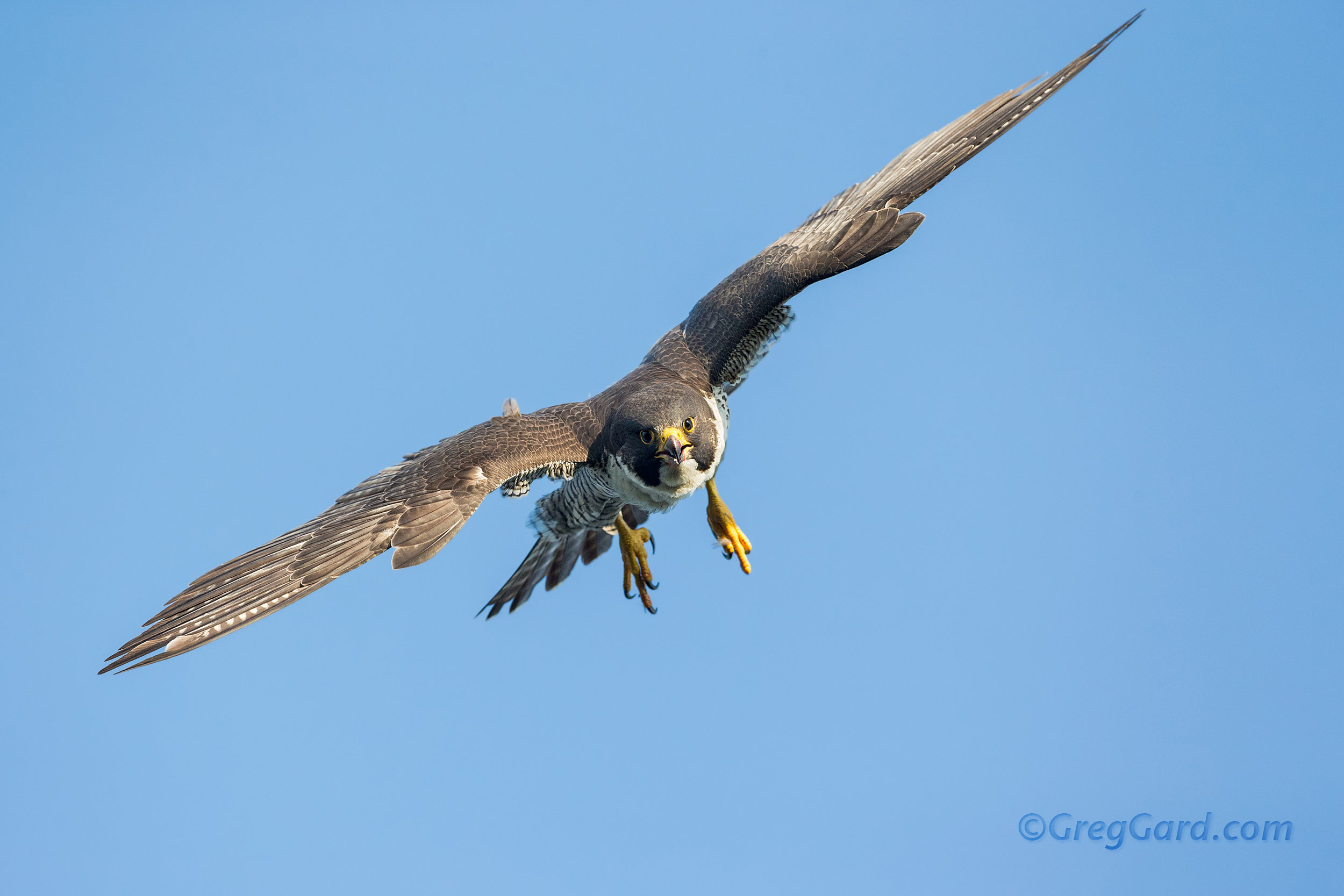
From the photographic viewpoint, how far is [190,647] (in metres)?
8.70

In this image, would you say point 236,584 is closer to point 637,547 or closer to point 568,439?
point 568,439

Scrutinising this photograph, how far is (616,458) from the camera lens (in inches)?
419

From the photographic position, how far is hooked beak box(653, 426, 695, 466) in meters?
10.1

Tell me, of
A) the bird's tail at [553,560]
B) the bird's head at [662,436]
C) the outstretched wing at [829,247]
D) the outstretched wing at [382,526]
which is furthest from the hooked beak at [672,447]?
the bird's tail at [553,560]

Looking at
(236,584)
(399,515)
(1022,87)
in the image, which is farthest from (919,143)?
(236,584)

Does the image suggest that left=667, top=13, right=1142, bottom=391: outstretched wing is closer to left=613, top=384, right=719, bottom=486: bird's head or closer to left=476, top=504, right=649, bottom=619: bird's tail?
left=613, top=384, right=719, bottom=486: bird's head

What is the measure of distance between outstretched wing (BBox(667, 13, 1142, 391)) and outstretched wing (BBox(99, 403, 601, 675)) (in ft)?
5.89

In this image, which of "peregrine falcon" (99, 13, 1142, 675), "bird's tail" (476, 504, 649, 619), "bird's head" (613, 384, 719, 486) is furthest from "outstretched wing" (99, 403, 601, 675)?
"bird's tail" (476, 504, 649, 619)

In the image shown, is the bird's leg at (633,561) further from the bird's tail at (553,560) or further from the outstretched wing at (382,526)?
the outstretched wing at (382,526)

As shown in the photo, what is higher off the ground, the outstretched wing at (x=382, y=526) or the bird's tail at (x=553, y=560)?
the bird's tail at (x=553, y=560)

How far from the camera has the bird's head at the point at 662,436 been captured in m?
10.2

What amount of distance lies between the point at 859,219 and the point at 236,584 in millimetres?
7311

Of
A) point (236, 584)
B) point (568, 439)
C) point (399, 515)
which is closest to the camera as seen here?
point (236, 584)

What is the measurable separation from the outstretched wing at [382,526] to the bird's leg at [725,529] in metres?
2.01
